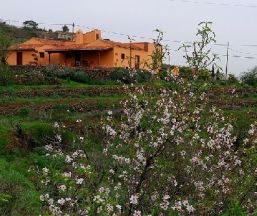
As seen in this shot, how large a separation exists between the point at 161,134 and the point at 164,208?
72 centimetres

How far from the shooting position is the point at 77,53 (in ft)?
154

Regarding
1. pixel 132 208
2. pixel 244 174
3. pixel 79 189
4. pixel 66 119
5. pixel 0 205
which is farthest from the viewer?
pixel 66 119

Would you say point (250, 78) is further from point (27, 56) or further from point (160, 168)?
point (160, 168)

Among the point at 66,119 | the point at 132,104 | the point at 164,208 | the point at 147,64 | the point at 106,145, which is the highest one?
the point at 147,64

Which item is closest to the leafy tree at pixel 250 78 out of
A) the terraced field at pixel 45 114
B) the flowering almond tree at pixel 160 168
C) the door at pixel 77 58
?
the terraced field at pixel 45 114

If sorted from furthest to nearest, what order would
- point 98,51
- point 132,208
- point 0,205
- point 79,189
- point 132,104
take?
point 98,51 < point 0,205 < point 132,104 < point 132,208 < point 79,189

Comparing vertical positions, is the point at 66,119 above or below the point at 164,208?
below

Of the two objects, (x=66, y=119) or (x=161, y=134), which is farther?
(x=66, y=119)

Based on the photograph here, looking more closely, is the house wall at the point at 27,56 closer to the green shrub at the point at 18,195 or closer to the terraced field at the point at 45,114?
the terraced field at the point at 45,114

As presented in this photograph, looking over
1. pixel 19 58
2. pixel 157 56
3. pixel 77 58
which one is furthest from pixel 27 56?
pixel 157 56

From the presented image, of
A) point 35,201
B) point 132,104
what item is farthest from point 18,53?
point 132,104

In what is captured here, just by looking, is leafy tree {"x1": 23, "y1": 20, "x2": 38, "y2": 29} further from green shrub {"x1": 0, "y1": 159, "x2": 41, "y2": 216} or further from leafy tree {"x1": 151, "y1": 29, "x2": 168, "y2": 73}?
leafy tree {"x1": 151, "y1": 29, "x2": 168, "y2": 73}

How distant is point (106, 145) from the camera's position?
673 cm

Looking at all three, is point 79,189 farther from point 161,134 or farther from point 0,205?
point 0,205
